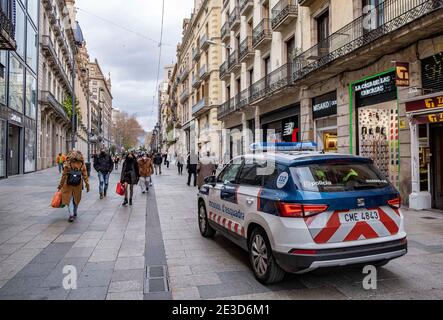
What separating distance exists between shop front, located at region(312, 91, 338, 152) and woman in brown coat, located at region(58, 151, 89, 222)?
404 inches

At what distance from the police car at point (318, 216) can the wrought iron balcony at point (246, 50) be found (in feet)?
63.1

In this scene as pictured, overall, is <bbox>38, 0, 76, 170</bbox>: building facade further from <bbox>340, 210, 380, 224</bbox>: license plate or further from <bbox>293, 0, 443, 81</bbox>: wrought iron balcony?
<bbox>340, 210, 380, 224</bbox>: license plate

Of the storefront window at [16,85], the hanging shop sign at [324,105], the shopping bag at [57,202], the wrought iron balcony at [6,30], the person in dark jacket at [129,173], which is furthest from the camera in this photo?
the storefront window at [16,85]

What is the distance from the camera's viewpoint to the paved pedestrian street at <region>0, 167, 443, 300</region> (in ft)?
12.9

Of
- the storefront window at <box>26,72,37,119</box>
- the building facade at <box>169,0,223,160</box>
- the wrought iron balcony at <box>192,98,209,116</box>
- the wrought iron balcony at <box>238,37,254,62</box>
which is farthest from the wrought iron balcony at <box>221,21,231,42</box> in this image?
the storefront window at <box>26,72,37,119</box>

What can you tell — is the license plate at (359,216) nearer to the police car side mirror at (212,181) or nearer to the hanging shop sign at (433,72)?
the police car side mirror at (212,181)

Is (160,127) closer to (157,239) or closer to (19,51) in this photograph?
(19,51)

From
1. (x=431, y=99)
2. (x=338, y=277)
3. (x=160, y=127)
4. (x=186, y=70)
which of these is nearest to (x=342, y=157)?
(x=338, y=277)

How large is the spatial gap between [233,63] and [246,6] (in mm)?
4165

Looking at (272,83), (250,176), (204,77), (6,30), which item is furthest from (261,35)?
(250,176)

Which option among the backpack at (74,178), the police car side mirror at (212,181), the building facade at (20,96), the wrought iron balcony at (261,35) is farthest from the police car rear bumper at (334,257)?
the building facade at (20,96)

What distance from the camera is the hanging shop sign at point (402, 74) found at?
400 inches

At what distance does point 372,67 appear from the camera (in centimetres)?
1187
